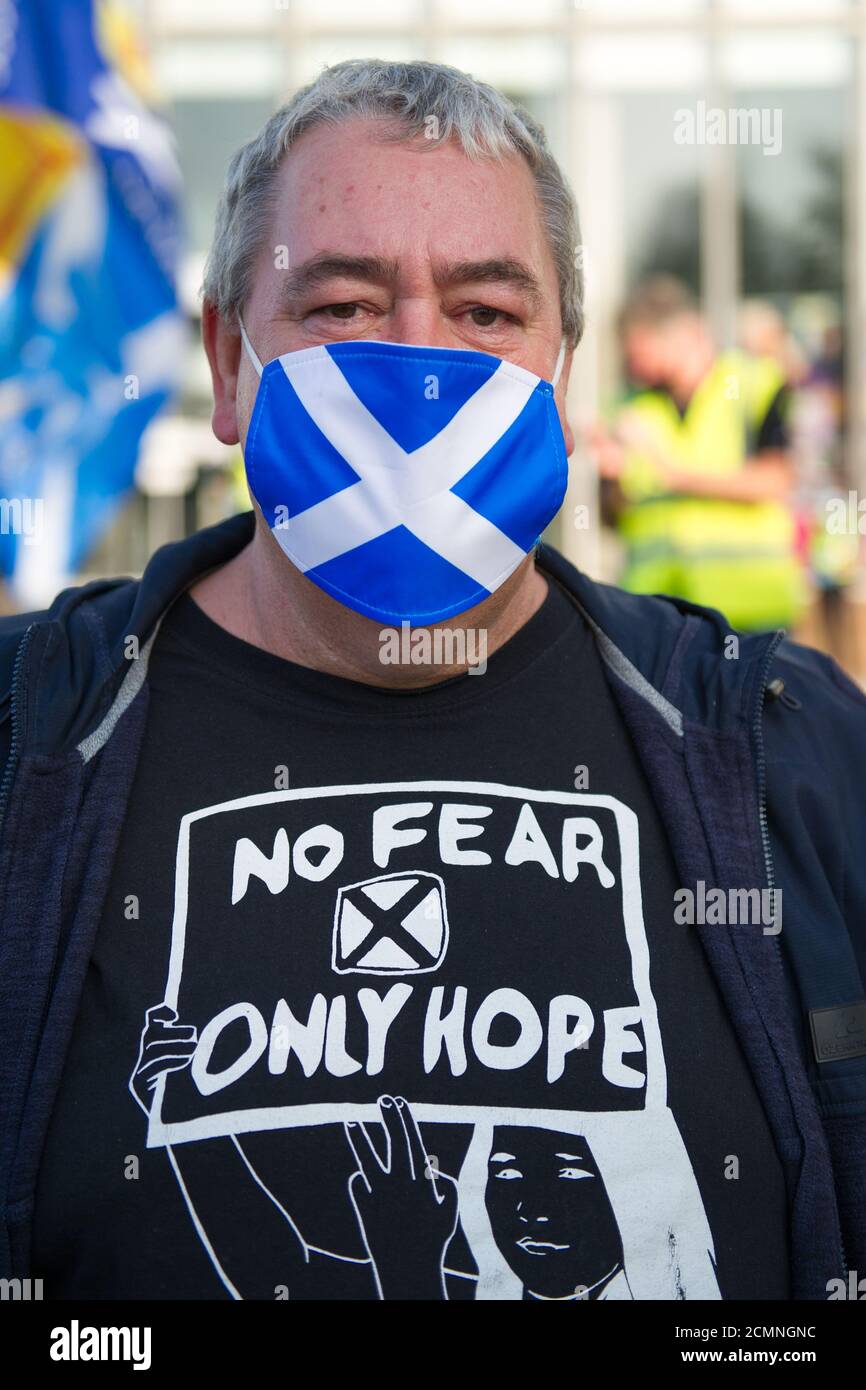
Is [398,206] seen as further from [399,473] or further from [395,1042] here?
[395,1042]

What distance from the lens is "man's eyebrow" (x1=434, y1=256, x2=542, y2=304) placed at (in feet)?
6.93

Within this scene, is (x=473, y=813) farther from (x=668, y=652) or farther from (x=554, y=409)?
(x=554, y=409)

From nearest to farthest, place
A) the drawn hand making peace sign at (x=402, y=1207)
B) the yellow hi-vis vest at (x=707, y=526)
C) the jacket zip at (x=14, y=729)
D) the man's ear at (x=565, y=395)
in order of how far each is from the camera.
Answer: the drawn hand making peace sign at (x=402, y=1207) → the jacket zip at (x=14, y=729) → the man's ear at (x=565, y=395) → the yellow hi-vis vest at (x=707, y=526)

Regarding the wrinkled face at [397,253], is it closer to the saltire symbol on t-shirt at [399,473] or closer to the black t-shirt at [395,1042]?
the saltire symbol on t-shirt at [399,473]

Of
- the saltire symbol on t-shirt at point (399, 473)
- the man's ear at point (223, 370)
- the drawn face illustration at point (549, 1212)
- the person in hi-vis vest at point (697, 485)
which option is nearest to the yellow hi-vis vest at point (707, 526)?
the person in hi-vis vest at point (697, 485)

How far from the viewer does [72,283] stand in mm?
6492

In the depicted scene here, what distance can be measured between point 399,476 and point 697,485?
5035 mm

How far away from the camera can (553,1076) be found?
74.3 inches

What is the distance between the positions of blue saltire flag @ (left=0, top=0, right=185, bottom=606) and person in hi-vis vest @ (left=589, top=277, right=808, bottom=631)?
87.1 inches

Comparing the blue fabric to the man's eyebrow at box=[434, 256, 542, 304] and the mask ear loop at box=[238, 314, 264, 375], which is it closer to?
the mask ear loop at box=[238, 314, 264, 375]

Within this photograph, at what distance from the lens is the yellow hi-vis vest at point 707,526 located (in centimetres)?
679

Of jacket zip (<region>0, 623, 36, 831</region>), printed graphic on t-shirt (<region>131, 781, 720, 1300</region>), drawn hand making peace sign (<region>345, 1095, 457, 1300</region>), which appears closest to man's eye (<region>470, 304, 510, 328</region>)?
printed graphic on t-shirt (<region>131, 781, 720, 1300</region>)

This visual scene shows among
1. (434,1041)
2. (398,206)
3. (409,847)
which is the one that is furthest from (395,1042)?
(398,206)

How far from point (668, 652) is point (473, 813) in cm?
45
